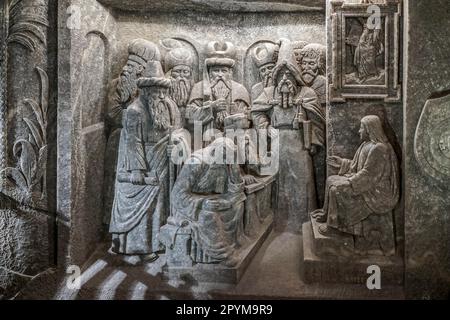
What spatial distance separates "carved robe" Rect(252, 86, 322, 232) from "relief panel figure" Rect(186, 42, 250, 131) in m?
0.24

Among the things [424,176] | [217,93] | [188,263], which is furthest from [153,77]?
[424,176]


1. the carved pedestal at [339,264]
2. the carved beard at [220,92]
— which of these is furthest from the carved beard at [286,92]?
the carved pedestal at [339,264]

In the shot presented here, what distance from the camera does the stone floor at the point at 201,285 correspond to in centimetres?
509

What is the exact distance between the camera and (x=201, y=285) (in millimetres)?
5184

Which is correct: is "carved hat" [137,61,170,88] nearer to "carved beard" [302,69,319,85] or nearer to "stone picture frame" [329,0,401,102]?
"carved beard" [302,69,319,85]

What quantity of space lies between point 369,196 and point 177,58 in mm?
2556

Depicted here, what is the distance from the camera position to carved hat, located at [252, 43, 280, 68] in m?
6.02

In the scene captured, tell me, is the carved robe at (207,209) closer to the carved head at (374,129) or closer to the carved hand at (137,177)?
the carved hand at (137,177)

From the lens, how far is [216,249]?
5.16 meters

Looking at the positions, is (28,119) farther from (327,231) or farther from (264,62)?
(327,231)

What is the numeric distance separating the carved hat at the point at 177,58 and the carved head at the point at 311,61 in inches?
48.8

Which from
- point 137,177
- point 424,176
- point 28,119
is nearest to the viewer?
point 424,176

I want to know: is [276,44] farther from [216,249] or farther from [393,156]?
[216,249]

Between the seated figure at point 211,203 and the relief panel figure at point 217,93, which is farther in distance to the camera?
the relief panel figure at point 217,93
